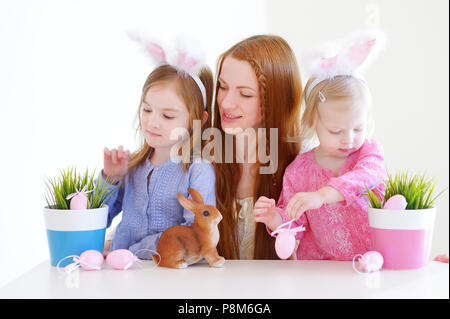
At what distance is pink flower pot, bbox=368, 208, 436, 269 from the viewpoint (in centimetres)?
100

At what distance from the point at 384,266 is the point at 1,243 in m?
1.13

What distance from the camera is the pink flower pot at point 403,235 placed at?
3.27 feet

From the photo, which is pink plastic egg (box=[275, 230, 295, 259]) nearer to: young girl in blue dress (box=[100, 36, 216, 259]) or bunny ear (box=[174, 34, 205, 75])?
young girl in blue dress (box=[100, 36, 216, 259])

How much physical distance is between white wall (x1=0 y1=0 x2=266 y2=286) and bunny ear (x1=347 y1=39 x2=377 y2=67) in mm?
495

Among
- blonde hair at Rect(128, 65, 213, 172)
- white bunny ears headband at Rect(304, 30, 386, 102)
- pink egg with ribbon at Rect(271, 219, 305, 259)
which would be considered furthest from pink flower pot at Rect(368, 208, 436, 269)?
blonde hair at Rect(128, 65, 213, 172)

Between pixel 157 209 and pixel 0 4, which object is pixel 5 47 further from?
pixel 157 209

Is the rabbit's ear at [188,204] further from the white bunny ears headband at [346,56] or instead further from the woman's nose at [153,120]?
the white bunny ears headband at [346,56]

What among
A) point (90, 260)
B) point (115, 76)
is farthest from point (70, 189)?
point (115, 76)

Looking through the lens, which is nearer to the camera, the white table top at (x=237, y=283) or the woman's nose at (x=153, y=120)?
the white table top at (x=237, y=283)

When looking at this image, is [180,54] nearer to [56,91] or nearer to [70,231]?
[70,231]

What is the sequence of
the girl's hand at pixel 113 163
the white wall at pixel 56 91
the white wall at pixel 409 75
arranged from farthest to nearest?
the white wall at pixel 409 75
the white wall at pixel 56 91
the girl's hand at pixel 113 163

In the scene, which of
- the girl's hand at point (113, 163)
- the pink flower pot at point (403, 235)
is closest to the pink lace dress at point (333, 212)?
the pink flower pot at point (403, 235)

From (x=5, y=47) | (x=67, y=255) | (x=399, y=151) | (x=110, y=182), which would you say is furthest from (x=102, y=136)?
(x=399, y=151)

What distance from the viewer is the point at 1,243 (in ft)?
5.24
